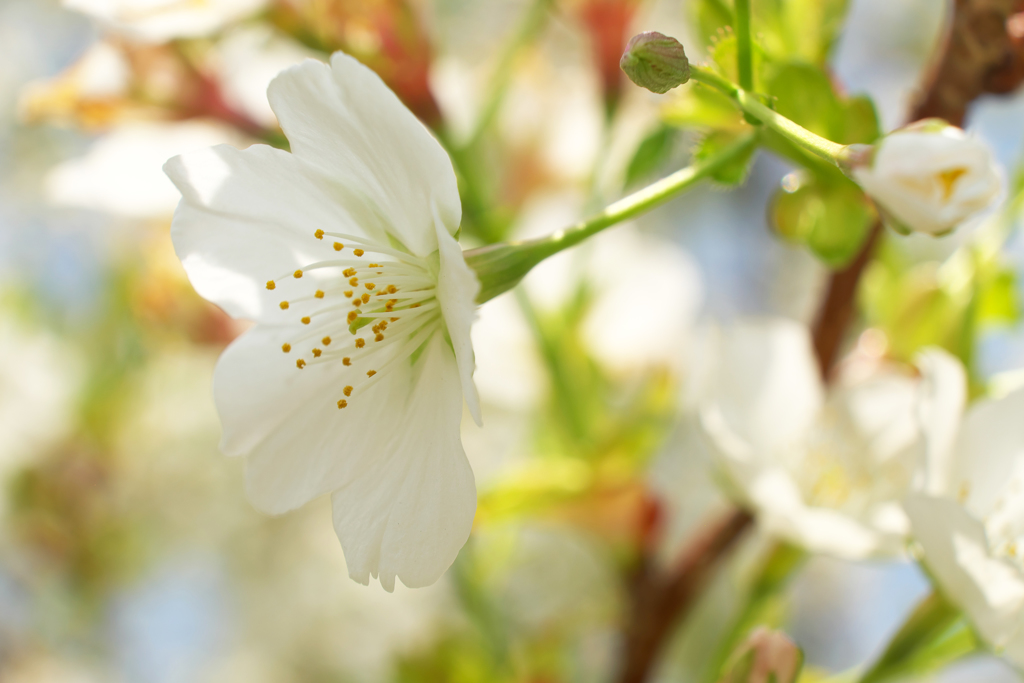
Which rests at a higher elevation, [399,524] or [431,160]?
[431,160]

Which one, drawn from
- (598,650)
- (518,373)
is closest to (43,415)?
(518,373)

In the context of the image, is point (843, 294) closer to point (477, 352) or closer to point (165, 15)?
point (477, 352)

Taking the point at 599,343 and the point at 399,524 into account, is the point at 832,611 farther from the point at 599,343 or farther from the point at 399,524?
the point at 399,524

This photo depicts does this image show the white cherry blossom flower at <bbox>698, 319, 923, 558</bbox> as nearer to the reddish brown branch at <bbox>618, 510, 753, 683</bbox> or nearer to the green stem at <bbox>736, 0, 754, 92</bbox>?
the reddish brown branch at <bbox>618, 510, 753, 683</bbox>

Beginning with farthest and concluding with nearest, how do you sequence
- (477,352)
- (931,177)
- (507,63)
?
(477,352) → (507,63) → (931,177)

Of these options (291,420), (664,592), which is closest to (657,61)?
(291,420)

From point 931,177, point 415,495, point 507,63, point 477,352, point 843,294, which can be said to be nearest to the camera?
point 931,177

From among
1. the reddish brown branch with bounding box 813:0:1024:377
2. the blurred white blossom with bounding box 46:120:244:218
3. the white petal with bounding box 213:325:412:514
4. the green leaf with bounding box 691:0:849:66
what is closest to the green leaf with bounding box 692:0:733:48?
the green leaf with bounding box 691:0:849:66
